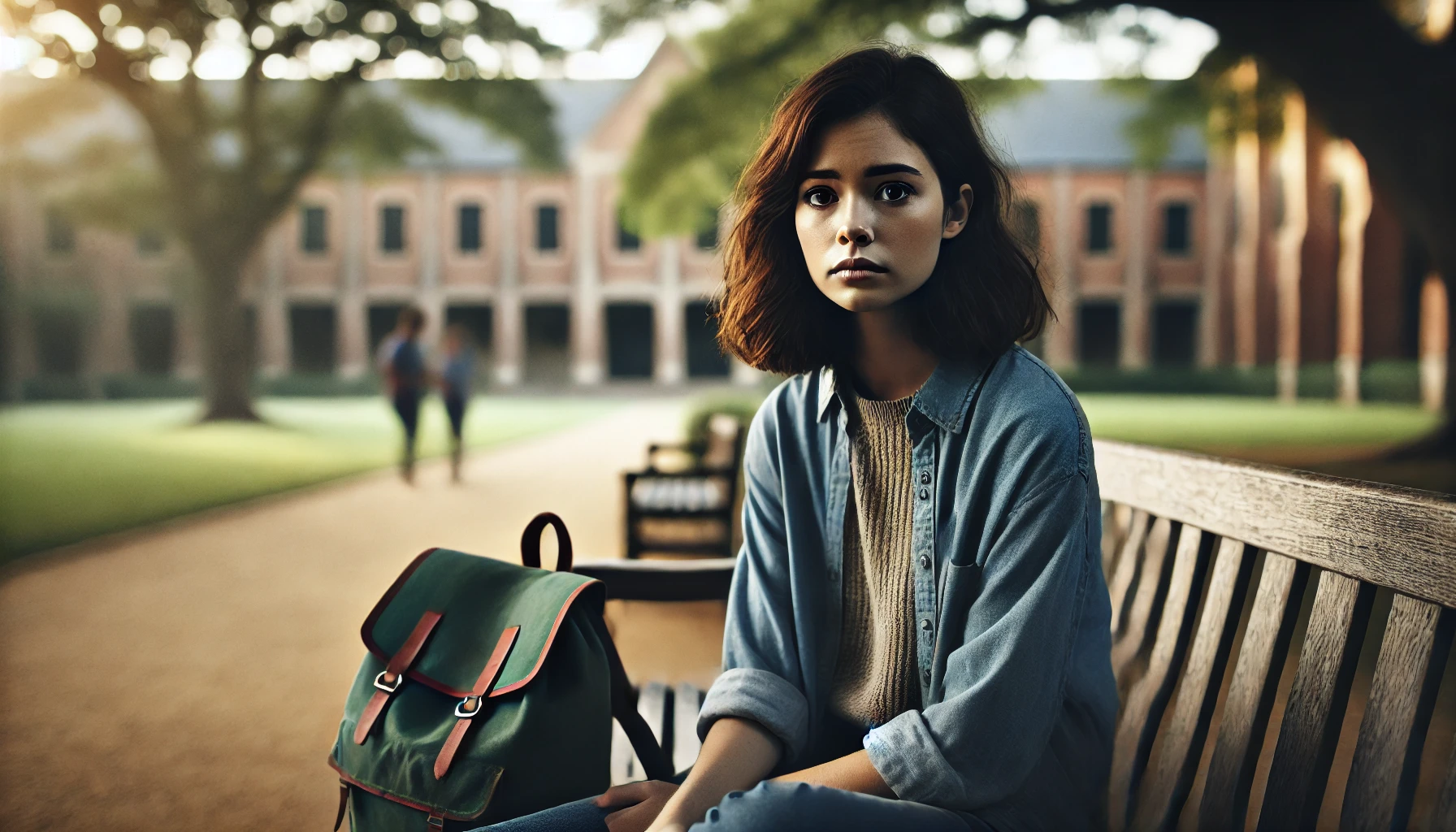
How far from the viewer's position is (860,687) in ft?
5.29

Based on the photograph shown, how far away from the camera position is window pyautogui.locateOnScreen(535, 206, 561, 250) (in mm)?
34812

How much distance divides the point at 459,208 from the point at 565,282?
450 centimetres

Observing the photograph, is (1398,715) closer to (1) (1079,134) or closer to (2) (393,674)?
(2) (393,674)

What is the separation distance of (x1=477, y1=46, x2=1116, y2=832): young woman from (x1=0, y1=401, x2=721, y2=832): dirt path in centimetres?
198

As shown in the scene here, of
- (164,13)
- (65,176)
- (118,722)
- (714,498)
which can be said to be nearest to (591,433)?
(164,13)

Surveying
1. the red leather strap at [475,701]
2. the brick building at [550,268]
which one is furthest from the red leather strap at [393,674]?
the brick building at [550,268]

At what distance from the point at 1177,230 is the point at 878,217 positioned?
37.1 metres

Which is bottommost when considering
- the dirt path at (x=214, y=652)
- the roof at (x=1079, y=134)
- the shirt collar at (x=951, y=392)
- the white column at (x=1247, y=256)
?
the dirt path at (x=214, y=652)

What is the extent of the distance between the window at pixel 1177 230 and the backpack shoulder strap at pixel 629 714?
3666 centimetres

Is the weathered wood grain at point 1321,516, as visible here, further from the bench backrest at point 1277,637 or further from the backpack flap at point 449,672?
the backpack flap at point 449,672

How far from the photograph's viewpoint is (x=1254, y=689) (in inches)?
58.6

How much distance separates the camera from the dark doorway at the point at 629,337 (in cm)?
3531

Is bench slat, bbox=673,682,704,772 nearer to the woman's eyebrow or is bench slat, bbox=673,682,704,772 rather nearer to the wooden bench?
the wooden bench

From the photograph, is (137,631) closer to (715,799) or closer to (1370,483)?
(715,799)
